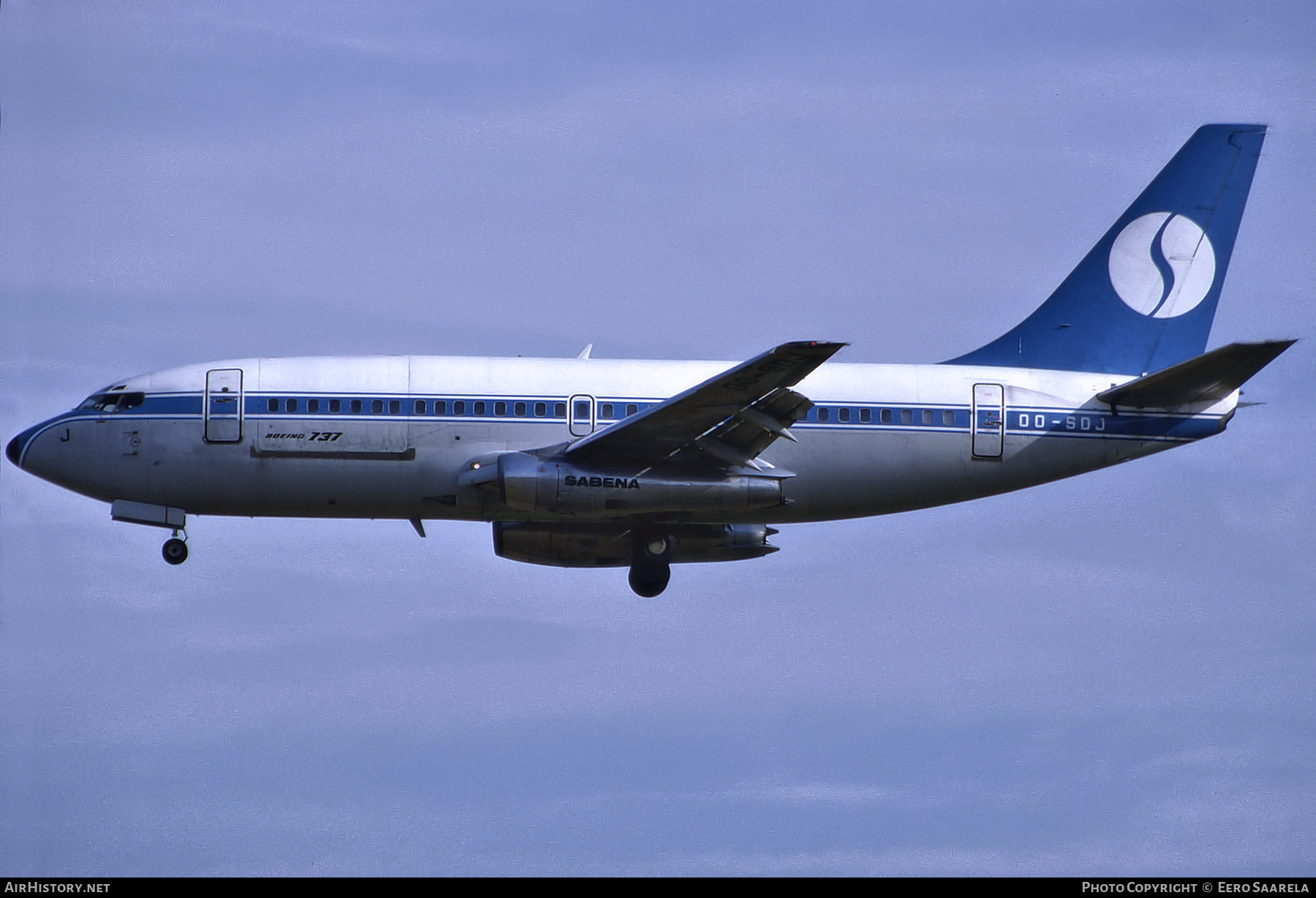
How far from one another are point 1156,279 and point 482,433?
16137 mm

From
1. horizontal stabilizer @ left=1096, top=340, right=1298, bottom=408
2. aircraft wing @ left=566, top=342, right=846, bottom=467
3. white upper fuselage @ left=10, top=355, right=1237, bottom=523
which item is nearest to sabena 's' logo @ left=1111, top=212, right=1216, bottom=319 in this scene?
horizontal stabilizer @ left=1096, top=340, right=1298, bottom=408

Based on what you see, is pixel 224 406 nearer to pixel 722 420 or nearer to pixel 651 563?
pixel 651 563

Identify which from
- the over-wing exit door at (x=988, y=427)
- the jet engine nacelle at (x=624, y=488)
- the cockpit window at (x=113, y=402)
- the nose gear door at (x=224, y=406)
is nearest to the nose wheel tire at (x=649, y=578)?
the jet engine nacelle at (x=624, y=488)

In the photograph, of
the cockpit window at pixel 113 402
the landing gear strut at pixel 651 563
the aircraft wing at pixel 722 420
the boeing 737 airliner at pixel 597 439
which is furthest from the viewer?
the landing gear strut at pixel 651 563

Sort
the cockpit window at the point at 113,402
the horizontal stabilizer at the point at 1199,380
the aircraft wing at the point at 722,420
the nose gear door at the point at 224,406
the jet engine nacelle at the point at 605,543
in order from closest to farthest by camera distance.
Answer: the aircraft wing at the point at 722,420, the horizontal stabilizer at the point at 1199,380, the nose gear door at the point at 224,406, the cockpit window at the point at 113,402, the jet engine nacelle at the point at 605,543

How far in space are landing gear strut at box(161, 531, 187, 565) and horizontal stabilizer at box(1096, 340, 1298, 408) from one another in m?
19.7

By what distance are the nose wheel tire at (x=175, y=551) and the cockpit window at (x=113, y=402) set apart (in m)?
2.95

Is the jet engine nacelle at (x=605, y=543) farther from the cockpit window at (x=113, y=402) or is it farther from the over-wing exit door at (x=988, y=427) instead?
the cockpit window at (x=113, y=402)

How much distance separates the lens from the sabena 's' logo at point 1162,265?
4088cm

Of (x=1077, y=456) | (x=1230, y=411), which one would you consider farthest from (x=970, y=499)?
(x=1230, y=411)

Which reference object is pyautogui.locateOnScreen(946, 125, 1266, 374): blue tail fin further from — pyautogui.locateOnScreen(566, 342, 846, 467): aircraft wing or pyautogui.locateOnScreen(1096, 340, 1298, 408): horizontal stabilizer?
pyautogui.locateOnScreen(566, 342, 846, 467): aircraft wing

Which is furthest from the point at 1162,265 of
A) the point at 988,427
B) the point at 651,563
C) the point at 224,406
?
the point at 224,406

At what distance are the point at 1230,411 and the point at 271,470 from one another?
20.1 metres

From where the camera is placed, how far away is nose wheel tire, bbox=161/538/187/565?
37.4m
